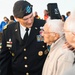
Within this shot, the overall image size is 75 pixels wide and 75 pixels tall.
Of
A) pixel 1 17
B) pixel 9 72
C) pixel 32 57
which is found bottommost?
pixel 1 17

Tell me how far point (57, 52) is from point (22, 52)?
88cm

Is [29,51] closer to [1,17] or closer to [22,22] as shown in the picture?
[22,22]

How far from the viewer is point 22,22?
8.46 ft

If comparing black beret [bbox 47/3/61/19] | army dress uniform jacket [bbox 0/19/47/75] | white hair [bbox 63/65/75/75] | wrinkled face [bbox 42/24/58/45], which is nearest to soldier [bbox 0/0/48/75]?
army dress uniform jacket [bbox 0/19/47/75]

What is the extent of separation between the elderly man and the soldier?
569 millimetres

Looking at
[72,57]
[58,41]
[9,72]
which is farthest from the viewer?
[9,72]

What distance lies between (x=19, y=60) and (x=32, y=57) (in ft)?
0.46

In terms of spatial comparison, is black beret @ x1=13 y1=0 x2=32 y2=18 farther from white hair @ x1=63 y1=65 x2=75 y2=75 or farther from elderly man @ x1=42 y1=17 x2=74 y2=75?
white hair @ x1=63 y1=65 x2=75 y2=75

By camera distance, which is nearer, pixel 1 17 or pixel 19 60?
pixel 19 60

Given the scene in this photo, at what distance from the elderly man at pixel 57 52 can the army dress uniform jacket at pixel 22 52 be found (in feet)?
1.93

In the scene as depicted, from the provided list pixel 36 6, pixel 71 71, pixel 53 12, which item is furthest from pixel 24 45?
pixel 36 6

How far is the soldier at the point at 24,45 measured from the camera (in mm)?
2564

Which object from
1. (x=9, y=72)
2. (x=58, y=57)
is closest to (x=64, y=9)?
(x=9, y=72)

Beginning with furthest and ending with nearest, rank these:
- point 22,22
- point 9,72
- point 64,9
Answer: point 64,9 → point 9,72 → point 22,22
